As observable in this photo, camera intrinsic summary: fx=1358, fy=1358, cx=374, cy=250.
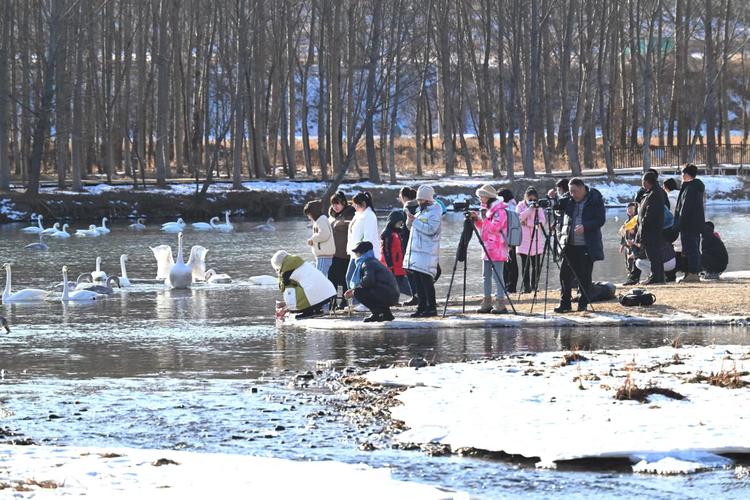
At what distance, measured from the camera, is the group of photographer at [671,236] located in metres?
20.4

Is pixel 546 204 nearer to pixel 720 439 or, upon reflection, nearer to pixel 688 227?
pixel 688 227

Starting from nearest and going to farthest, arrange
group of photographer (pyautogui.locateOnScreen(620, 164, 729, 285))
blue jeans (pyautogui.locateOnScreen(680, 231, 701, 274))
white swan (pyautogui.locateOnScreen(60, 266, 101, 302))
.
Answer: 1. group of photographer (pyautogui.locateOnScreen(620, 164, 729, 285))
2. blue jeans (pyautogui.locateOnScreen(680, 231, 701, 274))
3. white swan (pyautogui.locateOnScreen(60, 266, 101, 302))

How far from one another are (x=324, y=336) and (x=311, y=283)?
171 centimetres

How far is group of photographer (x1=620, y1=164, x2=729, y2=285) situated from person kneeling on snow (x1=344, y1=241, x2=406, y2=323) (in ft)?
15.8

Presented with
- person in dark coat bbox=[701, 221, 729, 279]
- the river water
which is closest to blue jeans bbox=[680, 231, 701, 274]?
person in dark coat bbox=[701, 221, 729, 279]

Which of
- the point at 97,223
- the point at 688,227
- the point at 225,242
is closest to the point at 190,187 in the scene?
the point at 97,223

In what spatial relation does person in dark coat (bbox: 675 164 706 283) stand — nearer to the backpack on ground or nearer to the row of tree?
the backpack on ground

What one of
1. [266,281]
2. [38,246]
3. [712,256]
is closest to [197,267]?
[266,281]

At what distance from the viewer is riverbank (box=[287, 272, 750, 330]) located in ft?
55.7

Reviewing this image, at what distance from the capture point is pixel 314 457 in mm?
9914

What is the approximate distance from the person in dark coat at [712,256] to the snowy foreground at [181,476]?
542 inches

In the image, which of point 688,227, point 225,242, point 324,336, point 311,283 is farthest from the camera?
point 225,242

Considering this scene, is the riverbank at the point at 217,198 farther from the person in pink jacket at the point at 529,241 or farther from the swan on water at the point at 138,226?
the person in pink jacket at the point at 529,241

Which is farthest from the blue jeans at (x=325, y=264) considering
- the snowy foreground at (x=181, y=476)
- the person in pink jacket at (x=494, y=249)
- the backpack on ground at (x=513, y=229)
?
the snowy foreground at (x=181, y=476)
